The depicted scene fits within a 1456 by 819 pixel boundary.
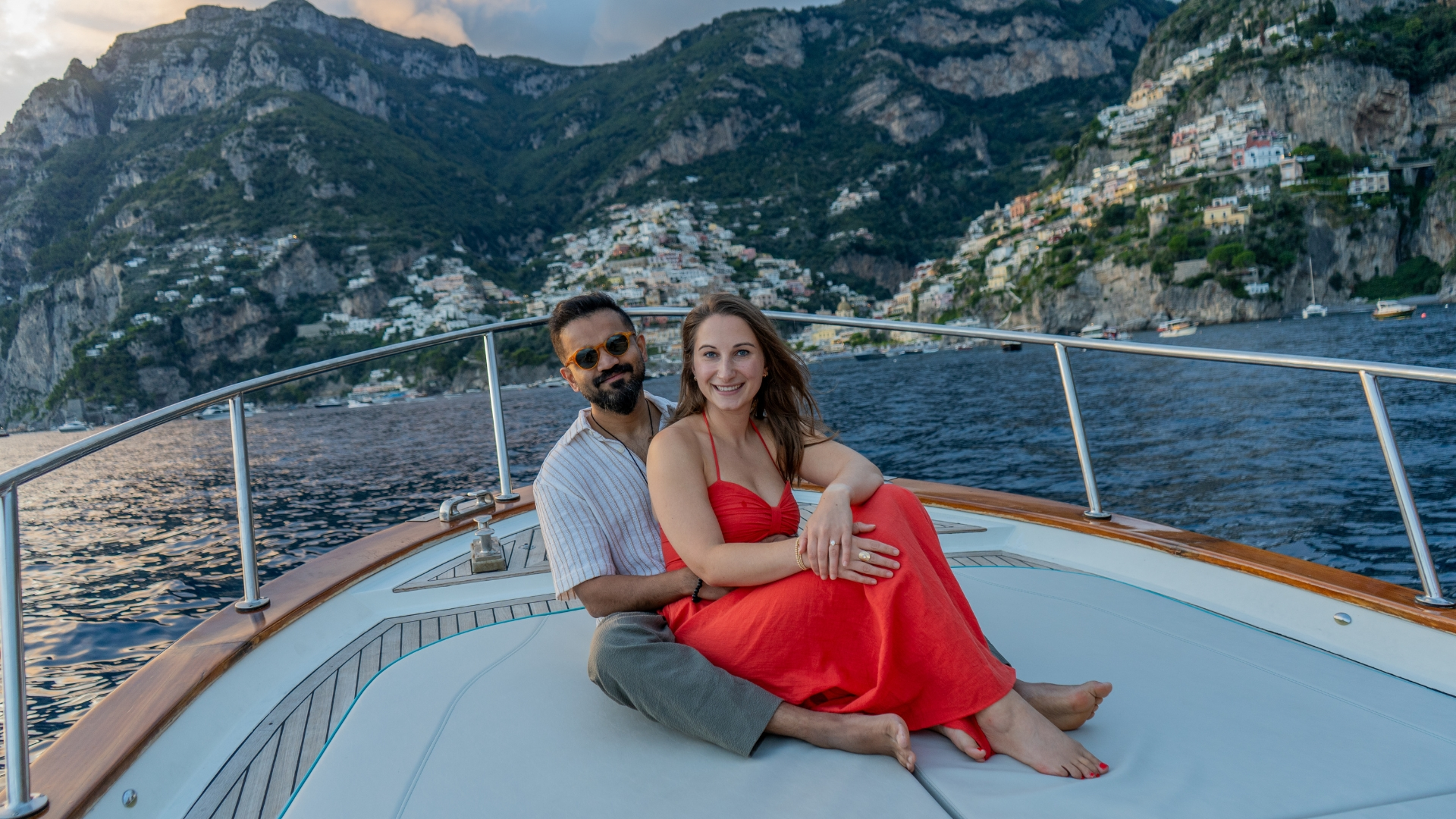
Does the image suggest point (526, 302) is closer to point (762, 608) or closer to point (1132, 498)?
point (1132, 498)

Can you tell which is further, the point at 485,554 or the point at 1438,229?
the point at 1438,229

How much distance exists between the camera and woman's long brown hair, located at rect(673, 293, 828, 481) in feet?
4.64

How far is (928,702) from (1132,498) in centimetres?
1017

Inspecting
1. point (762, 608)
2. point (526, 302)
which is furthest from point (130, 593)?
point (526, 302)

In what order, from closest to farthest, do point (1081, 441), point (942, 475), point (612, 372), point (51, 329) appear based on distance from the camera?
1. point (612, 372)
2. point (1081, 441)
3. point (942, 475)
4. point (51, 329)

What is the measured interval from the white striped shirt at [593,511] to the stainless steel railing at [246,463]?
0.64 m

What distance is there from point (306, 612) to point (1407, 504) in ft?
7.35

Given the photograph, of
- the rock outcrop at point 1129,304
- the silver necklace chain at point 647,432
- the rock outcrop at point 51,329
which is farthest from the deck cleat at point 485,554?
the rock outcrop at point 51,329

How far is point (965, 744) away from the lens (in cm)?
105

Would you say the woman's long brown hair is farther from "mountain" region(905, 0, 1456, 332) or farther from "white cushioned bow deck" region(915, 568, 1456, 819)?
"mountain" region(905, 0, 1456, 332)

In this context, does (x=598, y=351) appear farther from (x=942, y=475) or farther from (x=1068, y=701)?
(x=942, y=475)

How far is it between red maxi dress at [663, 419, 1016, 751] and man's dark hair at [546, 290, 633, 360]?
55 centimetres

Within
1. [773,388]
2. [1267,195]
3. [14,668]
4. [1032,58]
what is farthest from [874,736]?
[1032,58]

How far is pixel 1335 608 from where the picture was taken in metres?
1.41
